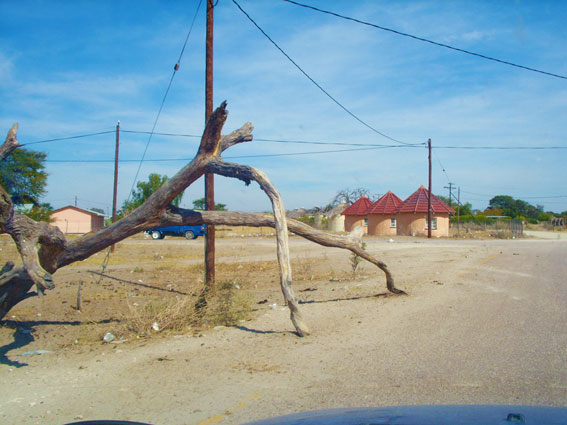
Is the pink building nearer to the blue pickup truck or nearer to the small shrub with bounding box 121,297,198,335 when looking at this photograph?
the blue pickup truck

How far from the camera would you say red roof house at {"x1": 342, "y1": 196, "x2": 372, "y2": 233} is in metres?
54.7

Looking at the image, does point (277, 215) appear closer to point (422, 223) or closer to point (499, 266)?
point (499, 266)

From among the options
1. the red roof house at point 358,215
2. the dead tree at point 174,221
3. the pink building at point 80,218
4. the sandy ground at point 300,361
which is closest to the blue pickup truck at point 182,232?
the red roof house at point 358,215

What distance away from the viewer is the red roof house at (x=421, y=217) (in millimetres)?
48094

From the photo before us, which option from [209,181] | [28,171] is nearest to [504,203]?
[28,171]

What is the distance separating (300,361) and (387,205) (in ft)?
155

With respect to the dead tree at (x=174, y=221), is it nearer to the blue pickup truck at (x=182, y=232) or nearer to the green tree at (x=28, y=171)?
the green tree at (x=28, y=171)

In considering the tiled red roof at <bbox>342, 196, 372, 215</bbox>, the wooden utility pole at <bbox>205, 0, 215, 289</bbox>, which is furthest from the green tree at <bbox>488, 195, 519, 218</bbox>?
the wooden utility pole at <bbox>205, 0, 215, 289</bbox>

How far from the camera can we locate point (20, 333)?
794 centimetres

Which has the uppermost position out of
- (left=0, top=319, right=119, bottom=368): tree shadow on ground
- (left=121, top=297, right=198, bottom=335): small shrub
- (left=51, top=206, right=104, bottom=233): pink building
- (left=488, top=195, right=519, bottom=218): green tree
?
(left=488, top=195, right=519, bottom=218): green tree

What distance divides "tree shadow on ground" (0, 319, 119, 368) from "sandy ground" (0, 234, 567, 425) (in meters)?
0.03

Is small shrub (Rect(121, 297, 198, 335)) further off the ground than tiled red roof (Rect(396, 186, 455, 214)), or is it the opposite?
tiled red roof (Rect(396, 186, 455, 214))

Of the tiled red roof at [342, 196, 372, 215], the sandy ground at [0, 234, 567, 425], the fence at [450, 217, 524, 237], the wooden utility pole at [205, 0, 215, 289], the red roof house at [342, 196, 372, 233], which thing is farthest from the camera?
the tiled red roof at [342, 196, 372, 215]

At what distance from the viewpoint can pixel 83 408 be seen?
15.7 ft
